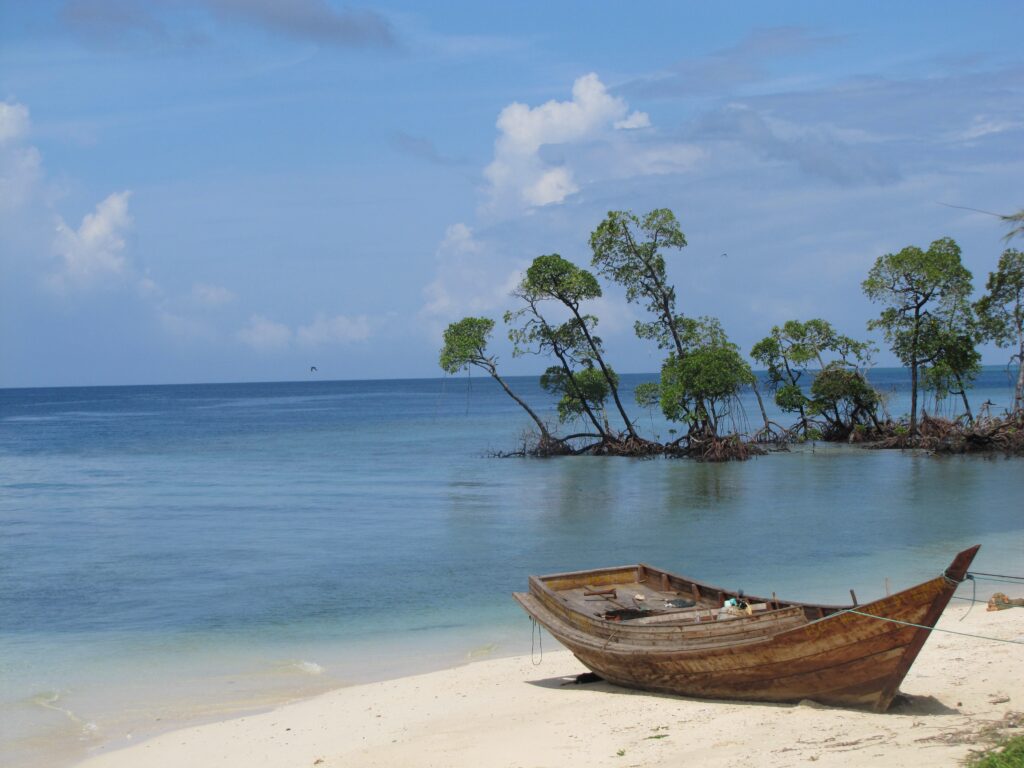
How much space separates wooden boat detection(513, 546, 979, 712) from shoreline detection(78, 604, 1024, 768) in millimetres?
186

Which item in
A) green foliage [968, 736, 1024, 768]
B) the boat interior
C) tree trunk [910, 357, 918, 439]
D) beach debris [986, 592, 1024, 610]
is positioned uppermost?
tree trunk [910, 357, 918, 439]

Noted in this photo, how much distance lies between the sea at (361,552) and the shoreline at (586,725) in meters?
0.85

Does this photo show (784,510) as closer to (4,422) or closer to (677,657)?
(677,657)

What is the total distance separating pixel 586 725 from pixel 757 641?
180 centimetres

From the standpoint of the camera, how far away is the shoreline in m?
7.97

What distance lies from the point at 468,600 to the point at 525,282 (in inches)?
824

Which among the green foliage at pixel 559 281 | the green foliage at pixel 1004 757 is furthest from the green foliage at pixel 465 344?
the green foliage at pixel 1004 757

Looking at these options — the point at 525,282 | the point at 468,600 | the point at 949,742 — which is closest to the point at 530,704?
the point at 949,742

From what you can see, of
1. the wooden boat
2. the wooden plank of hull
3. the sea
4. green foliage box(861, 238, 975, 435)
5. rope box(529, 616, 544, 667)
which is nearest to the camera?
the wooden boat

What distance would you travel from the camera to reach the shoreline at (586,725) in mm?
7973

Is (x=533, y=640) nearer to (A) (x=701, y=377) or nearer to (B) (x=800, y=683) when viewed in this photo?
(B) (x=800, y=683)

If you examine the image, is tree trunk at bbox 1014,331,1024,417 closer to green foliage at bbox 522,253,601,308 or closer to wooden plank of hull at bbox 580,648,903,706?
green foliage at bbox 522,253,601,308

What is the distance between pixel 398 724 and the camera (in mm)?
10016

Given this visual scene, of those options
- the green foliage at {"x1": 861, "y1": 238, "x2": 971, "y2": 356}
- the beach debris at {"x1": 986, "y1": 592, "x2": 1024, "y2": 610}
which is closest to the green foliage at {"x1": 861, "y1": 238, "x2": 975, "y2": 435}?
the green foliage at {"x1": 861, "y1": 238, "x2": 971, "y2": 356}
